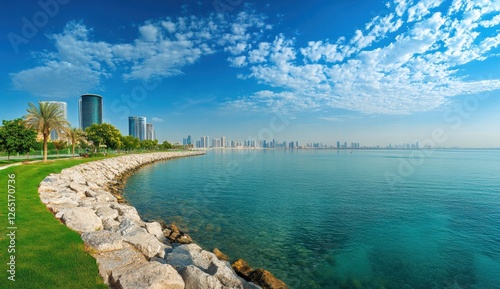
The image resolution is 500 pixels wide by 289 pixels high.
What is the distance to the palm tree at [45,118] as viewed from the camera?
32969 millimetres

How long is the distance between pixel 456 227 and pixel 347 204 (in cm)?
815

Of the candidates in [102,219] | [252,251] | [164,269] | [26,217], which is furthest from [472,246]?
[26,217]

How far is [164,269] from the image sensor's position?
7.30 meters

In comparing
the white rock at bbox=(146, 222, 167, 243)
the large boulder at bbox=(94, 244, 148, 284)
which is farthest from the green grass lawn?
the white rock at bbox=(146, 222, 167, 243)

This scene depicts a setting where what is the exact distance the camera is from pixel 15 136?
31484 mm

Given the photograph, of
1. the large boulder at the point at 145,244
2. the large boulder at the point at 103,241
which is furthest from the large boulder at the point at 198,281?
the large boulder at the point at 103,241

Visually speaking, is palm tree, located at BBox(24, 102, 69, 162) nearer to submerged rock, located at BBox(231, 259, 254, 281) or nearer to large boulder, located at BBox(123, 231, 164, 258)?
large boulder, located at BBox(123, 231, 164, 258)

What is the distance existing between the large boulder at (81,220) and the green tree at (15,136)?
29086mm

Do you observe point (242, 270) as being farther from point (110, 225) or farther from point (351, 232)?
point (351, 232)

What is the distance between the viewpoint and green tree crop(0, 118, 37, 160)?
3112 centimetres

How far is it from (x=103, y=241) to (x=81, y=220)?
3.18 m

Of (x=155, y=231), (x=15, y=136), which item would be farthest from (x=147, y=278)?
(x=15, y=136)

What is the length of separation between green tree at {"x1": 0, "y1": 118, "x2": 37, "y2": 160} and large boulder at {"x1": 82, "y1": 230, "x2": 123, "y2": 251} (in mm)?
32307

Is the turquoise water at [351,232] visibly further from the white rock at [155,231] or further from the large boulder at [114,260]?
the large boulder at [114,260]
